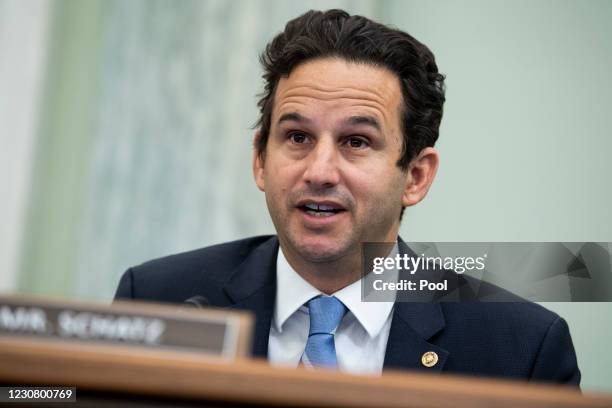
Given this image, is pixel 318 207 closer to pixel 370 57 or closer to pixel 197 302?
pixel 370 57

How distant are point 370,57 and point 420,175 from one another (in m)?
0.33

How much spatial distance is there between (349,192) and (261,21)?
1232 millimetres

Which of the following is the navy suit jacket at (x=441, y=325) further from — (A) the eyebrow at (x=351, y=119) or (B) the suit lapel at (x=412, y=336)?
(A) the eyebrow at (x=351, y=119)

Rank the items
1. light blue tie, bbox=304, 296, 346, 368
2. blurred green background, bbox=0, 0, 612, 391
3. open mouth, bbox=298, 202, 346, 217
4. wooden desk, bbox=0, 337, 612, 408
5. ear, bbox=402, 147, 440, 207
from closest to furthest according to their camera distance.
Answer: wooden desk, bbox=0, 337, 612, 408
light blue tie, bbox=304, 296, 346, 368
open mouth, bbox=298, 202, 346, 217
ear, bbox=402, 147, 440, 207
blurred green background, bbox=0, 0, 612, 391

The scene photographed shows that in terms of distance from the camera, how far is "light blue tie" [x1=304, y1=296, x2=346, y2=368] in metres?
1.42

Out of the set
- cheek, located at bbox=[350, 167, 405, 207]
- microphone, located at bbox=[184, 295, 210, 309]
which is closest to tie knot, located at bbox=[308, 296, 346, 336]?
cheek, located at bbox=[350, 167, 405, 207]

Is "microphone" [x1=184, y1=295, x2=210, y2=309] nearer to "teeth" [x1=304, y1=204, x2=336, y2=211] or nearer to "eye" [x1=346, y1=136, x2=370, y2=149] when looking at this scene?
"teeth" [x1=304, y1=204, x2=336, y2=211]

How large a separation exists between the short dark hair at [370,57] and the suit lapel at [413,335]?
0.34m

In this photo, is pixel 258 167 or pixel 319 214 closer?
pixel 319 214

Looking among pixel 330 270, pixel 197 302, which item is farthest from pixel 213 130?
pixel 197 302

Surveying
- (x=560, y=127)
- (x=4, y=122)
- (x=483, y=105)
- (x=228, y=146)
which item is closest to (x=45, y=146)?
(x=4, y=122)

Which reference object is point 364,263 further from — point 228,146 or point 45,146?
point 45,146

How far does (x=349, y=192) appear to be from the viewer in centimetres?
155

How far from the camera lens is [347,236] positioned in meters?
1.56
